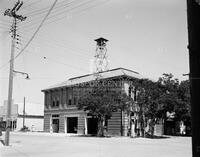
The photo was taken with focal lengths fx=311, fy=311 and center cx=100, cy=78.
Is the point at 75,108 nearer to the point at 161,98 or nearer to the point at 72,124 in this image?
the point at 72,124

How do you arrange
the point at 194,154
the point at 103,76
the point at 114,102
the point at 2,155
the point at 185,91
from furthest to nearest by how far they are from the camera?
the point at 103,76
the point at 185,91
the point at 114,102
the point at 2,155
the point at 194,154

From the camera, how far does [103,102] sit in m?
38.0

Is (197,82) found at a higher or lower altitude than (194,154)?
higher

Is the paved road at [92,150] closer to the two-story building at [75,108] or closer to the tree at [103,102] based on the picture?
the tree at [103,102]

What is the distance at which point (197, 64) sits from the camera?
2605 millimetres

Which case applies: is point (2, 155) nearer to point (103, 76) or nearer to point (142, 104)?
point (142, 104)

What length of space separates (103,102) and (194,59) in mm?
35483

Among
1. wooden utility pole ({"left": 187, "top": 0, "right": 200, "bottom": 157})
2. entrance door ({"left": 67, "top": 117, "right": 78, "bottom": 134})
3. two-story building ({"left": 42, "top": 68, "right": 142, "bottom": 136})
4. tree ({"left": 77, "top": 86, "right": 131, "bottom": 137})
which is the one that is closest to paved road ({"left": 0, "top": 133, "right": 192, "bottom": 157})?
Result: tree ({"left": 77, "top": 86, "right": 131, "bottom": 137})

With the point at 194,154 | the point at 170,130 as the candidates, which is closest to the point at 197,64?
the point at 194,154

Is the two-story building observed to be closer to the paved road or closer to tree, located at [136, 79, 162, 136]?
tree, located at [136, 79, 162, 136]

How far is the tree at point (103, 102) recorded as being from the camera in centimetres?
3794

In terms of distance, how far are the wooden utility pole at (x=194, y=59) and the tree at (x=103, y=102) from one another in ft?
115

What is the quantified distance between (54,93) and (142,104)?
2206 centimetres

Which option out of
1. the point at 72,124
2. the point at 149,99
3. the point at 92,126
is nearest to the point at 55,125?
the point at 72,124
